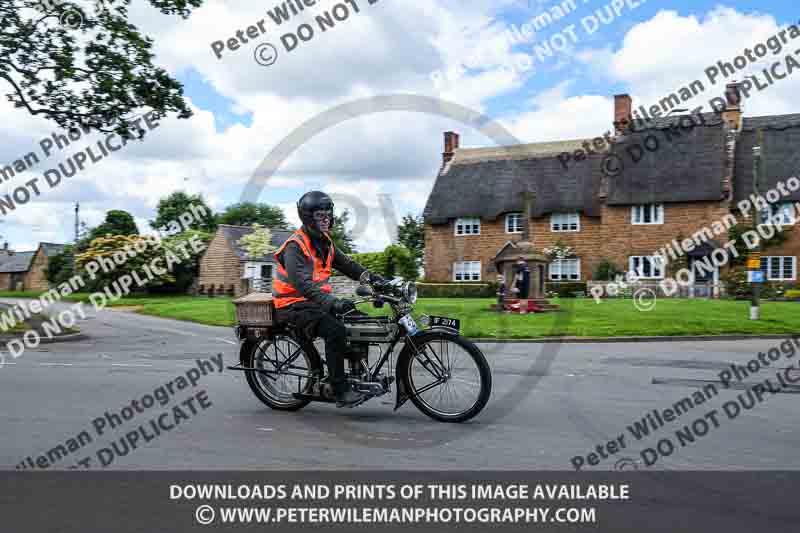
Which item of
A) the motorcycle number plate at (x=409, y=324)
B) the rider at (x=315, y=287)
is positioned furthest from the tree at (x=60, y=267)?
the motorcycle number plate at (x=409, y=324)

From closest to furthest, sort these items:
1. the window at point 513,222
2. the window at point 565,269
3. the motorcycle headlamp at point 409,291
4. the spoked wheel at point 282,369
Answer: the motorcycle headlamp at point 409,291, the spoked wheel at point 282,369, the window at point 565,269, the window at point 513,222

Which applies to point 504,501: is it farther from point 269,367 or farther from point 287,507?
point 269,367

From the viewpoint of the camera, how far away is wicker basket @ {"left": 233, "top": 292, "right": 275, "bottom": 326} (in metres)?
7.42

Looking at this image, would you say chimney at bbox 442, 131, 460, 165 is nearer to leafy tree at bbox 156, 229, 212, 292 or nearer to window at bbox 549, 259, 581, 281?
window at bbox 549, 259, 581, 281

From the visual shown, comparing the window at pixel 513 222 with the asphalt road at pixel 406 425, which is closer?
the asphalt road at pixel 406 425

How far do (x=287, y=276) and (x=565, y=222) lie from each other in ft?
135

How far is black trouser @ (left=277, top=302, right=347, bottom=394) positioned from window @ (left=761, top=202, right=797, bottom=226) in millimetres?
38185

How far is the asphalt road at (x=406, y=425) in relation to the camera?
223 inches

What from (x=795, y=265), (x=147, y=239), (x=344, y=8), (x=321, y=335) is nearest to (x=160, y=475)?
(x=321, y=335)

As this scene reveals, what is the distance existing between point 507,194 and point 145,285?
1051 inches

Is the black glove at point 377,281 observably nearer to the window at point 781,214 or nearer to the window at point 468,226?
the window at point 781,214

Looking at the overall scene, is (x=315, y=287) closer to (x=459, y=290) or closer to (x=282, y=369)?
(x=282, y=369)

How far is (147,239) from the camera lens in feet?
172

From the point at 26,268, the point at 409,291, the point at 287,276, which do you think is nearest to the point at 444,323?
the point at 409,291
